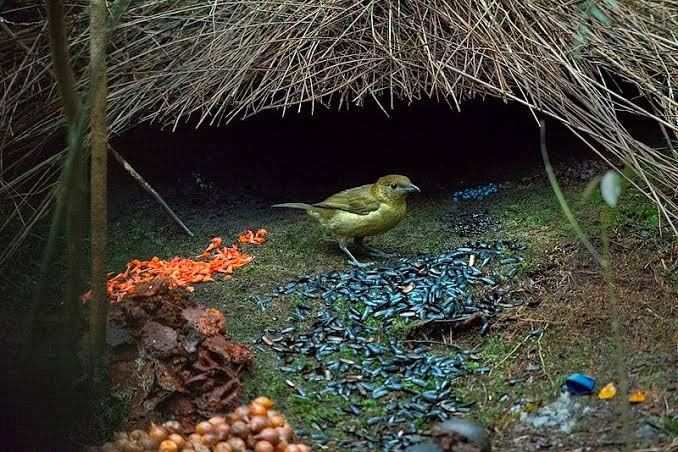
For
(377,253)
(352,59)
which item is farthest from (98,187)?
(352,59)

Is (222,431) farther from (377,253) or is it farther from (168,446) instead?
(377,253)

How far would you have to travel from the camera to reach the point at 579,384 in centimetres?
279

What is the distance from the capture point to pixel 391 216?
4.30m

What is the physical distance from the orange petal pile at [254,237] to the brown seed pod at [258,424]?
1763 millimetres

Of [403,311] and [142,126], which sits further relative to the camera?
[142,126]

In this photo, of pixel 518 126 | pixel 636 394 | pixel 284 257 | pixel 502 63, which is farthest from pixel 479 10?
pixel 636 394

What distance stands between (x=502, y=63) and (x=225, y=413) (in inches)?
95.9

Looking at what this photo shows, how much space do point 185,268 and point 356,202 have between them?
→ 0.96 metres

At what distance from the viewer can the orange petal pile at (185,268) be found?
383 centimetres

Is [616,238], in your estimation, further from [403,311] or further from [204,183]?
[204,183]

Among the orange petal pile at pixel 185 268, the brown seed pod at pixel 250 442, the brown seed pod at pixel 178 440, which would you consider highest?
the orange petal pile at pixel 185 268

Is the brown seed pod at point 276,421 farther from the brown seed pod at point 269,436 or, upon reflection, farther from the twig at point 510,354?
the twig at point 510,354

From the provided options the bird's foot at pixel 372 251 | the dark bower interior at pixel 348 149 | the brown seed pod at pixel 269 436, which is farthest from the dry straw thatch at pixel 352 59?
the brown seed pod at pixel 269 436

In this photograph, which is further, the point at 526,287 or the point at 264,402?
the point at 526,287
